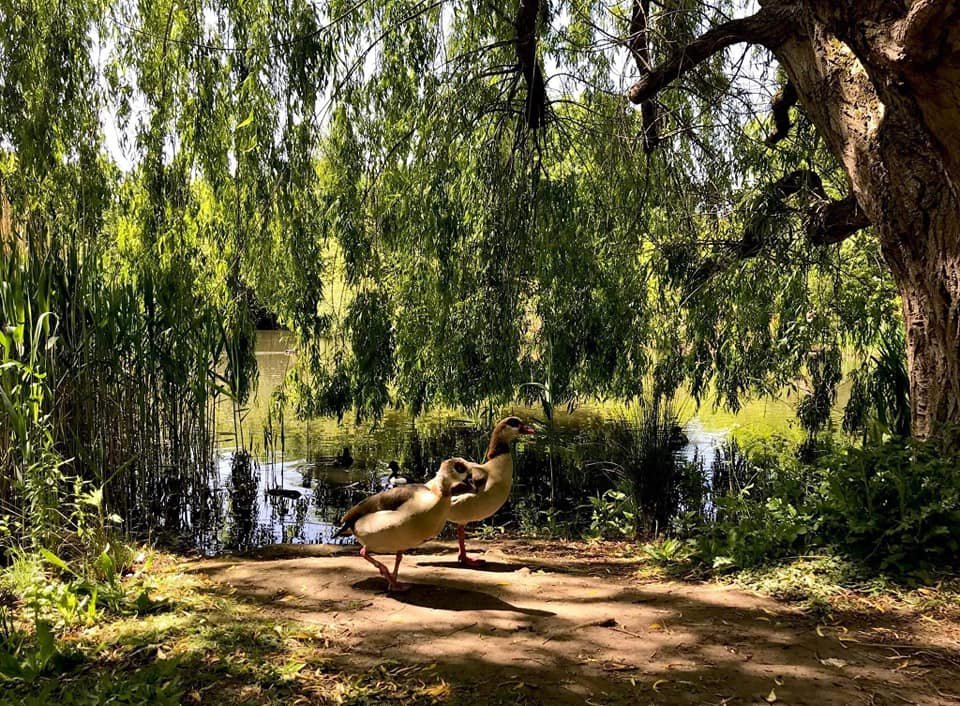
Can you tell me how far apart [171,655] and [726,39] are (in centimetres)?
490

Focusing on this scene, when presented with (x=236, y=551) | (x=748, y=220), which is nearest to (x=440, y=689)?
(x=236, y=551)

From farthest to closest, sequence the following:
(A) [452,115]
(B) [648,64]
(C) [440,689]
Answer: (A) [452,115], (B) [648,64], (C) [440,689]

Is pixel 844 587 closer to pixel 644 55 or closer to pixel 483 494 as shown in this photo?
pixel 483 494

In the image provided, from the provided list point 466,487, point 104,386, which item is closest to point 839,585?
point 466,487

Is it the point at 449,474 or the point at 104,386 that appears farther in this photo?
the point at 104,386

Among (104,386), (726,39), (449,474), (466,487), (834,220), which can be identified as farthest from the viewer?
(834,220)

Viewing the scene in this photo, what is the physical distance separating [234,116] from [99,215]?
63.6 inches

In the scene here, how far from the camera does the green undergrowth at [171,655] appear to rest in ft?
9.56

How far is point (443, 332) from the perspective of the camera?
6.86m

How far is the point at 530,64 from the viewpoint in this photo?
6.02 m

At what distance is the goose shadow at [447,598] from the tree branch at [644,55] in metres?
3.62

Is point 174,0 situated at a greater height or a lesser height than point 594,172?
greater

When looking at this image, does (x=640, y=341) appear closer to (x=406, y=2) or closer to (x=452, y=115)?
(x=452, y=115)

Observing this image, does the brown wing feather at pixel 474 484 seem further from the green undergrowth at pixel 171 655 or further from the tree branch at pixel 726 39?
the tree branch at pixel 726 39
